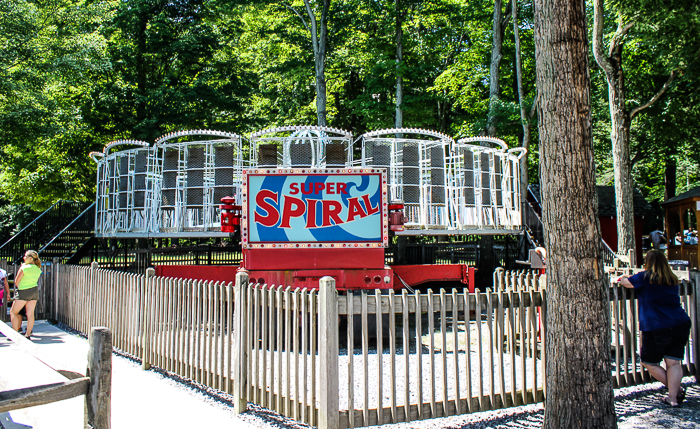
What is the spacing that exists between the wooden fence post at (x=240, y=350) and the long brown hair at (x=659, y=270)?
433cm

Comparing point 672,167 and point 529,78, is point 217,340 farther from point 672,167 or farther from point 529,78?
point 672,167

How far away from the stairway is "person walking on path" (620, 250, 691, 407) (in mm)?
15396

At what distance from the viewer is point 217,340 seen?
5.93 metres

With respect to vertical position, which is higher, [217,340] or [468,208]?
[468,208]

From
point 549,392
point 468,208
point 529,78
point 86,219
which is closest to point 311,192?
point 549,392

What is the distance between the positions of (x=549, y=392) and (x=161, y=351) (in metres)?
4.88

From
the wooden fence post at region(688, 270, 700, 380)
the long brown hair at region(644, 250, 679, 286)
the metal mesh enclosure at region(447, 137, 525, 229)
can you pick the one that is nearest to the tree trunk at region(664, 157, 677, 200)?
the metal mesh enclosure at region(447, 137, 525, 229)

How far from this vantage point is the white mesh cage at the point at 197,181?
13.7 metres

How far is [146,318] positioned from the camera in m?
7.33

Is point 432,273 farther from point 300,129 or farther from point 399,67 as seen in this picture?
point 399,67

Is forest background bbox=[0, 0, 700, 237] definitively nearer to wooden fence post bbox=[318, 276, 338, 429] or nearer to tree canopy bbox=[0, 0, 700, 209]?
tree canopy bbox=[0, 0, 700, 209]

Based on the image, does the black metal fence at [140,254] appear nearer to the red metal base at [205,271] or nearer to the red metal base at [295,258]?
the red metal base at [205,271]

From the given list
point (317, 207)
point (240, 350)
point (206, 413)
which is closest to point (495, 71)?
point (317, 207)

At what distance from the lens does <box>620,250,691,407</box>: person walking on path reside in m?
5.53
